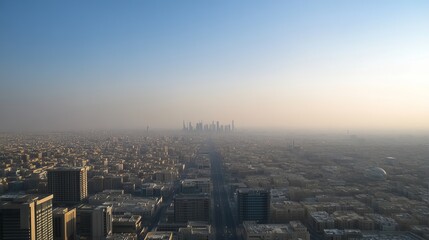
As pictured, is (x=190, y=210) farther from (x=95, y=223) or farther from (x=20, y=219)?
(x=20, y=219)

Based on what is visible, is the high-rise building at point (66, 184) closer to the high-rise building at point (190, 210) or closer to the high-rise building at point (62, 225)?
the high-rise building at point (62, 225)

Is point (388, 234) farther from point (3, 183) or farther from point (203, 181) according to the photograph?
point (3, 183)

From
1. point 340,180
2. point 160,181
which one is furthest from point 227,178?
point 340,180

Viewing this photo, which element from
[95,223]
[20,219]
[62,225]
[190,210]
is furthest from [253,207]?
[20,219]

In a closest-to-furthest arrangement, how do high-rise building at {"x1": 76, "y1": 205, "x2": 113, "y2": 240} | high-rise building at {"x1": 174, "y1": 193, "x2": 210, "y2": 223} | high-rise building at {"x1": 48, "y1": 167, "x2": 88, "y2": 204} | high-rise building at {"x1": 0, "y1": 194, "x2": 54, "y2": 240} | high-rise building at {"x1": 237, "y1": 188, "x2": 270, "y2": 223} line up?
1. high-rise building at {"x1": 0, "y1": 194, "x2": 54, "y2": 240}
2. high-rise building at {"x1": 76, "y1": 205, "x2": 113, "y2": 240}
3. high-rise building at {"x1": 174, "y1": 193, "x2": 210, "y2": 223}
4. high-rise building at {"x1": 237, "y1": 188, "x2": 270, "y2": 223}
5. high-rise building at {"x1": 48, "y1": 167, "x2": 88, "y2": 204}

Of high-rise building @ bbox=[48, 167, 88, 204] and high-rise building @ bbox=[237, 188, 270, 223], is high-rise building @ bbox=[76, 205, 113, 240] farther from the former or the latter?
high-rise building @ bbox=[237, 188, 270, 223]

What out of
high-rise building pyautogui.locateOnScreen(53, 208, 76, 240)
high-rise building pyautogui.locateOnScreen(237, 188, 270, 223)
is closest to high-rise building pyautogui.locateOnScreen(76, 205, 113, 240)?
high-rise building pyautogui.locateOnScreen(53, 208, 76, 240)
